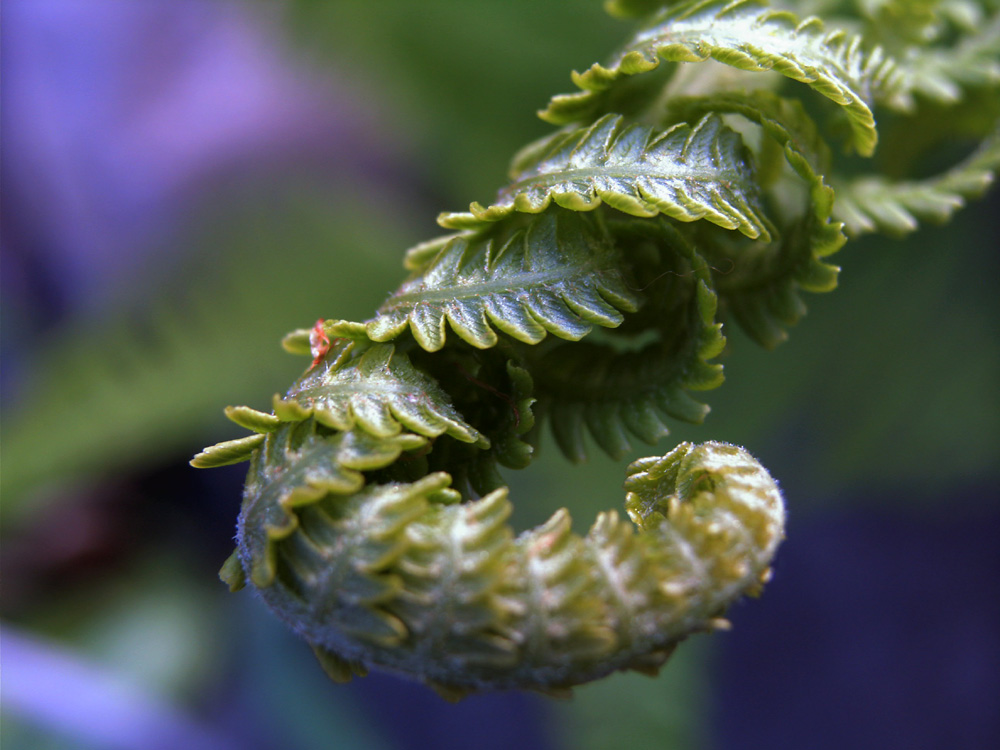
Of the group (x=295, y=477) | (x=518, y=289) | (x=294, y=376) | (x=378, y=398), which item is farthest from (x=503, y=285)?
(x=294, y=376)

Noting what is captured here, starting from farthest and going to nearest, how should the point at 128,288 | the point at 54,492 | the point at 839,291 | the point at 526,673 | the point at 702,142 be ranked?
the point at 128,288 < the point at 54,492 < the point at 839,291 < the point at 702,142 < the point at 526,673

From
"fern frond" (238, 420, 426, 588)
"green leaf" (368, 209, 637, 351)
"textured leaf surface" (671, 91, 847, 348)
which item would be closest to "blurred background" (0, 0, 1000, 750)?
"textured leaf surface" (671, 91, 847, 348)

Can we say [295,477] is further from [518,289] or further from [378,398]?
[518,289]

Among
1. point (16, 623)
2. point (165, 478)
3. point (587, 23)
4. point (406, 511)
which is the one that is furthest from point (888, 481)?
point (16, 623)

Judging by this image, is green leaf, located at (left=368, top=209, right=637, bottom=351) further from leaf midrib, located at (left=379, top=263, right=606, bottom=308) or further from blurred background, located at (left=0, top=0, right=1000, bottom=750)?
blurred background, located at (left=0, top=0, right=1000, bottom=750)

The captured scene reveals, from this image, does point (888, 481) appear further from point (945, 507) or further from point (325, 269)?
point (325, 269)

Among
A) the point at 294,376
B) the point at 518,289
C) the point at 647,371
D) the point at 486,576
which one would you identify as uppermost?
the point at 294,376

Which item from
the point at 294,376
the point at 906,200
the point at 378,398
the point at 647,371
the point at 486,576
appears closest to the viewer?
the point at 486,576
